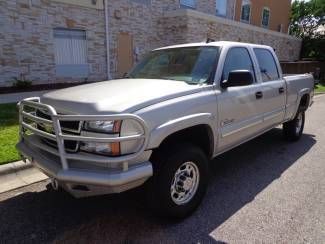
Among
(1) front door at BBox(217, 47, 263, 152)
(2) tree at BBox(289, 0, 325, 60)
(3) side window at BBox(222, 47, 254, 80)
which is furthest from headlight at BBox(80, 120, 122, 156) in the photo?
(2) tree at BBox(289, 0, 325, 60)

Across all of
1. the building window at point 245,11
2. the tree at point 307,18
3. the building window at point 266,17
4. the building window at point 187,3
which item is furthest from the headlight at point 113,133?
the tree at point 307,18

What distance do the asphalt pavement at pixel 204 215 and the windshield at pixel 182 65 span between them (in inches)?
58.6

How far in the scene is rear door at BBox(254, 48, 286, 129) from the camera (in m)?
4.46

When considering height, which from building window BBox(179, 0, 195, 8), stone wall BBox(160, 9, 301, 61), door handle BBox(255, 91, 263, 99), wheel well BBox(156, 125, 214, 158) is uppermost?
building window BBox(179, 0, 195, 8)

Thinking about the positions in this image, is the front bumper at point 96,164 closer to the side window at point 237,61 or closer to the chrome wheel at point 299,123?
the side window at point 237,61

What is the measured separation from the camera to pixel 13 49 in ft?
32.1

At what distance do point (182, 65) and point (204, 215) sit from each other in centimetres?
187

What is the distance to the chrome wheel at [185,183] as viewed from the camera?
3.00 meters

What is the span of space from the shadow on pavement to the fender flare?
0.74 m

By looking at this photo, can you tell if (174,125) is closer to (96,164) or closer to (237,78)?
(96,164)

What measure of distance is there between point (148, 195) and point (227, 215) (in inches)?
39.7

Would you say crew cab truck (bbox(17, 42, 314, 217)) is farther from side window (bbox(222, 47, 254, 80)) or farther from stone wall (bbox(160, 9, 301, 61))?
stone wall (bbox(160, 9, 301, 61))

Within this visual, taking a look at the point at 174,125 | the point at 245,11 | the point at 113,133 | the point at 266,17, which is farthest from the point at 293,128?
the point at 266,17

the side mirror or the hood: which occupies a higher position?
the side mirror
